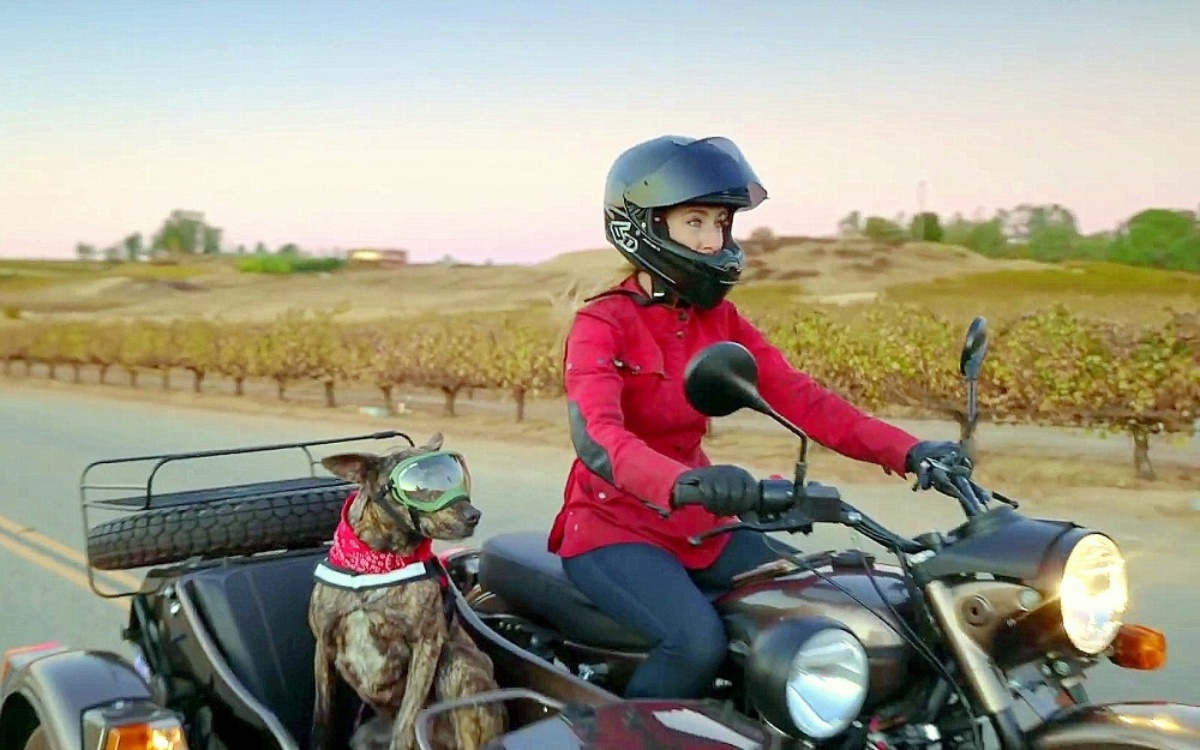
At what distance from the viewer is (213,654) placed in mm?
3889

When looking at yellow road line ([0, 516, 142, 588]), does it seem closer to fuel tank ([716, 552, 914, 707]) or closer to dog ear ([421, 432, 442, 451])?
dog ear ([421, 432, 442, 451])

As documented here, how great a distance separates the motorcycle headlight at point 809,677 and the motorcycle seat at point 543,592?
0.71 meters

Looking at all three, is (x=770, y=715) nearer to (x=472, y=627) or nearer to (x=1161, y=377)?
(x=472, y=627)

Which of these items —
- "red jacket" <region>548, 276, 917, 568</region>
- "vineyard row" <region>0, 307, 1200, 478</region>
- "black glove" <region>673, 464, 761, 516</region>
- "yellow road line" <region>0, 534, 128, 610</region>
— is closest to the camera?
"black glove" <region>673, 464, 761, 516</region>

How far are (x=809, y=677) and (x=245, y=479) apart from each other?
12.8 meters

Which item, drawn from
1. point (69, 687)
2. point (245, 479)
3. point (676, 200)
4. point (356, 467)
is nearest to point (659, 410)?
point (676, 200)

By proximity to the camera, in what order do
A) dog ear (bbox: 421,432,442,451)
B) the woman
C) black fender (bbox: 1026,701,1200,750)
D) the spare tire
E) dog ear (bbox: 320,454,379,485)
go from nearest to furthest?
black fender (bbox: 1026,701,1200,750) → the woman → dog ear (bbox: 320,454,379,485) → dog ear (bbox: 421,432,442,451) → the spare tire

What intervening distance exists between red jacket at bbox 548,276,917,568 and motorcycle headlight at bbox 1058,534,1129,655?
88cm

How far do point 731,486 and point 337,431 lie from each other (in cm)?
2155

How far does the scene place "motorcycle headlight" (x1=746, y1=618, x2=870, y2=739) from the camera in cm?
265

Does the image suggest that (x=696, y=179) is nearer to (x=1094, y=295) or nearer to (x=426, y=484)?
(x=426, y=484)

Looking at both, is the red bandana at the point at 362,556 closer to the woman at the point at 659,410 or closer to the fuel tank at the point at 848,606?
the woman at the point at 659,410

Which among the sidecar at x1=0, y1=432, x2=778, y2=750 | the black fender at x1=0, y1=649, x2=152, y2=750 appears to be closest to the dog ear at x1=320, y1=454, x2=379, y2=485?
the sidecar at x1=0, y1=432, x2=778, y2=750

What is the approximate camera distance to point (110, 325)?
1844 inches
